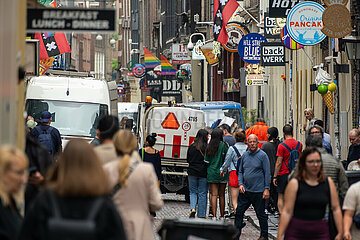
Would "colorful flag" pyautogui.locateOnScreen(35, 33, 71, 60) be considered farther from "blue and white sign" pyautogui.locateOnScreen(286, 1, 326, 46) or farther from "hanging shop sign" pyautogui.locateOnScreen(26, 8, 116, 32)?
"hanging shop sign" pyautogui.locateOnScreen(26, 8, 116, 32)

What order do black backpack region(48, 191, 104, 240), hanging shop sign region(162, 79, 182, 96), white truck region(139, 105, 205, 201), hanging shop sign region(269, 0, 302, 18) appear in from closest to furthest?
black backpack region(48, 191, 104, 240)
white truck region(139, 105, 205, 201)
hanging shop sign region(269, 0, 302, 18)
hanging shop sign region(162, 79, 182, 96)

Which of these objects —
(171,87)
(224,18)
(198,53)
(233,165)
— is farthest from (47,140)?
(171,87)

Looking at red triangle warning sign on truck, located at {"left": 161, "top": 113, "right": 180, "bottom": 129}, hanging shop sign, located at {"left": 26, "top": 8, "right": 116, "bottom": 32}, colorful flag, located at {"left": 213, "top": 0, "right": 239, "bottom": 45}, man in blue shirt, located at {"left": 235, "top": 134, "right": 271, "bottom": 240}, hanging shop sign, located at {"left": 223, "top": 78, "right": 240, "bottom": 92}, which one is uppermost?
colorful flag, located at {"left": 213, "top": 0, "right": 239, "bottom": 45}

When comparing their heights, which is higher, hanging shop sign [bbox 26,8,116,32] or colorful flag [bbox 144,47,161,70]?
colorful flag [bbox 144,47,161,70]

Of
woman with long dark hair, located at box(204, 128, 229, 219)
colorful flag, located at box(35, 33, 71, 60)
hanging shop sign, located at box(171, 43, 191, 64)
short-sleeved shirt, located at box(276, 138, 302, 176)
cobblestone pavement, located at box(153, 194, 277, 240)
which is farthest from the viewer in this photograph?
hanging shop sign, located at box(171, 43, 191, 64)

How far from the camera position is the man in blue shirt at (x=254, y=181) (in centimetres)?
1559

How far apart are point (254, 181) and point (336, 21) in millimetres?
5914

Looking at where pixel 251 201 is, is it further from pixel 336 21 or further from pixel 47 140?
pixel 336 21

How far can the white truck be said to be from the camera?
23.5 metres

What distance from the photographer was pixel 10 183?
6.42 m

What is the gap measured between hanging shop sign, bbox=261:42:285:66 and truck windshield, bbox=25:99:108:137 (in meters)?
10.2

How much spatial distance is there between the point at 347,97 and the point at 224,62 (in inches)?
1068

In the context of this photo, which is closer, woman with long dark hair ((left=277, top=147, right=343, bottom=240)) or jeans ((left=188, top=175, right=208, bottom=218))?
woman with long dark hair ((left=277, top=147, right=343, bottom=240))

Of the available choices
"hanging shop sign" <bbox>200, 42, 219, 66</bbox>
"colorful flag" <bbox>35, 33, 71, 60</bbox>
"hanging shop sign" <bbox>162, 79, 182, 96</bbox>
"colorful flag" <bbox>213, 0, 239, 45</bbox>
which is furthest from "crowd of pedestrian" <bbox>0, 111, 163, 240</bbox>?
"hanging shop sign" <bbox>162, 79, 182, 96</bbox>
